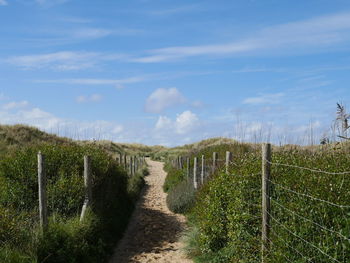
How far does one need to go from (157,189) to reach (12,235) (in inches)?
591

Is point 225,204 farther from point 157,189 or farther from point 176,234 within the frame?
point 157,189

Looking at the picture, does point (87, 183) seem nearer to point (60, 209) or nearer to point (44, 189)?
point (60, 209)

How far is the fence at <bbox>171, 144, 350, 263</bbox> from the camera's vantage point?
5301mm

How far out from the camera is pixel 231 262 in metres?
7.75

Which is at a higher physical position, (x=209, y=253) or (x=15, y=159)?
(x=15, y=159)

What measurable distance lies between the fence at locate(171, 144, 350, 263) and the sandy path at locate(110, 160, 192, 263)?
3.30 m

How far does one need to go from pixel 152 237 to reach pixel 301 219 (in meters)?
6.93

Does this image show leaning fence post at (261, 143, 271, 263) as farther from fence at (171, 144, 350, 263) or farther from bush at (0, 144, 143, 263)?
bush at (0, 144, 143, 263)

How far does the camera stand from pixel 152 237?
12188mm

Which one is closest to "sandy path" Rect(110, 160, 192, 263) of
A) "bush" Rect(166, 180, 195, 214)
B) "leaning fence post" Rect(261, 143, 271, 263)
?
"bush" Rect(166, 180, 195, 214)

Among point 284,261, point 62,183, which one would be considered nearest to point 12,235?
point 62,183

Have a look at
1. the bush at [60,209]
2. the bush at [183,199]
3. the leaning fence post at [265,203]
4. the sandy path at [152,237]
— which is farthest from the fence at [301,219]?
the bush at [183,199]

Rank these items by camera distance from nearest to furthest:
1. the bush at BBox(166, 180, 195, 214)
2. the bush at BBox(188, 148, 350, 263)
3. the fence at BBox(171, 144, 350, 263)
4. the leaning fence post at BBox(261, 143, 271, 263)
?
the fence at BBox(171, 144, 350, 263)
the bush at BBox(188, 148, 350, 263)
the leaning fence post at BBox(261, 143, 271, 263)
the bush at BBox(166, 180, 195, 214)

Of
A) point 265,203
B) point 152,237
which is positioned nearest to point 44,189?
point 152,237
